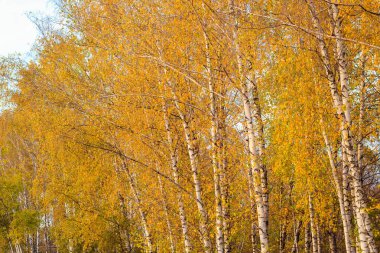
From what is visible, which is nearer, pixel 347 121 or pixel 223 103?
pixel 347 121

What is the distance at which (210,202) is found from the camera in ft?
28.3

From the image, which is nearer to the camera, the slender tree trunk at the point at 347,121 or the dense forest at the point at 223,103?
the slender tree trunk at the point at 347,121

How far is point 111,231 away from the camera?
19.5 meters

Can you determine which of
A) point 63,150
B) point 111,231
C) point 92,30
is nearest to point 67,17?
point 92,30

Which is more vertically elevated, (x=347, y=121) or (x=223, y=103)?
(x=223, y=103)

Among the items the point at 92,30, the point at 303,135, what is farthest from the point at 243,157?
the point at 92,30

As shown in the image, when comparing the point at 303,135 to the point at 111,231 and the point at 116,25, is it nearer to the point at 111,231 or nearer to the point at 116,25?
the point at 116,25

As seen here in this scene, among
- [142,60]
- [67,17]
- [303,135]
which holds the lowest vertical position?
[303,135]

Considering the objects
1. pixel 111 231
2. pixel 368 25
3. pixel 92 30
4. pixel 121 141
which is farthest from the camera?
pixel 111 231

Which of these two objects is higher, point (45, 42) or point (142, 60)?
point (45, 42)

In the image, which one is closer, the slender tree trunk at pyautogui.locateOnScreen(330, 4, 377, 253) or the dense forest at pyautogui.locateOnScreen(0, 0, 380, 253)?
the slender tree trunk at pyautogui.locateOnScreen(330, 4, 377, 253)

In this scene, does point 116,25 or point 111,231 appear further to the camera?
point 111,231

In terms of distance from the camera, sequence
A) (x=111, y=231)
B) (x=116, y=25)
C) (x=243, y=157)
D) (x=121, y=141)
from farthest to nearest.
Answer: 1. (x=111, y=231)
2. (x=121, y=141)
3. (x=116, y=25)
4. (x=243, y=157)

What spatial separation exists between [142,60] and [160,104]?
1.12 meters
